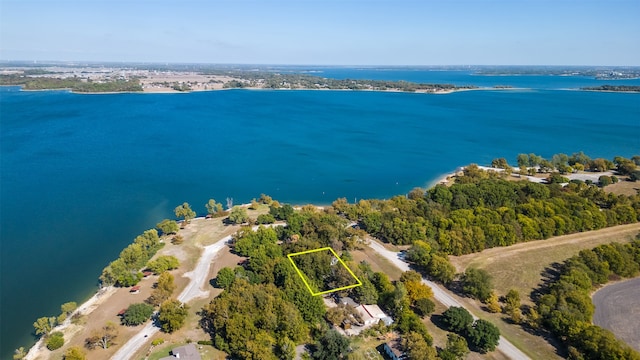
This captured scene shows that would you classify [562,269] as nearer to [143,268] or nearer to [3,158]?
[143,268]

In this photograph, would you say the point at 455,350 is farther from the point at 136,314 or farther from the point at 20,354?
the point at 20,354

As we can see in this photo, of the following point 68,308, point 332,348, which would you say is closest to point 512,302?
point 332,348

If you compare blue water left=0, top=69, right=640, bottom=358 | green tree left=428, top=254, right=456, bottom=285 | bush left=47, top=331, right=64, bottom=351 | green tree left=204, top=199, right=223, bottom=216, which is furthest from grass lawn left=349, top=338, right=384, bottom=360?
green tree left=204, top=199, right=223, bottom=216

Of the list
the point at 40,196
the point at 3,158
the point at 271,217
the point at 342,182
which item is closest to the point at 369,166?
the point at 342,182

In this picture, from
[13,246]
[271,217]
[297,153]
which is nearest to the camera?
[13,246]

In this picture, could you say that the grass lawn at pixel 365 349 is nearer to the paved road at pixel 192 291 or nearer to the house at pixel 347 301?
the house at pixel 347 301

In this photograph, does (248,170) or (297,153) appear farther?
(297,153)
